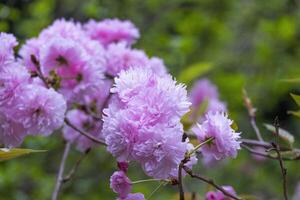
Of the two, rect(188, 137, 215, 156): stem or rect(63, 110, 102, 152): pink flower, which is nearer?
rect(188, 137, 215, 156): stem

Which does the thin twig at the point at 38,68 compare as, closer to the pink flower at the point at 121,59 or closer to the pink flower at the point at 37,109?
the pink flower at the point at 37,109

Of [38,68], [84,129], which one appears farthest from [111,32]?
[38,68]

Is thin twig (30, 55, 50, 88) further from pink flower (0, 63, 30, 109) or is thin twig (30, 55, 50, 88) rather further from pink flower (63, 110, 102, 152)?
pink flower (63, 110, 102, 152)

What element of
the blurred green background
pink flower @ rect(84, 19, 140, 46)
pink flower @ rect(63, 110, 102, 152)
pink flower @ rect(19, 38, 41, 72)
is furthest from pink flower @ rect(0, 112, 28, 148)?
the blurred green background

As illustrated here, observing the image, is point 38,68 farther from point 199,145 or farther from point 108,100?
point 199,145

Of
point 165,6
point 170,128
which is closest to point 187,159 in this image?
point 170,128

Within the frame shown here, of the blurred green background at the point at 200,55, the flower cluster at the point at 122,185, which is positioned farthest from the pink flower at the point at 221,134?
the blurred green background at the point at 200,55

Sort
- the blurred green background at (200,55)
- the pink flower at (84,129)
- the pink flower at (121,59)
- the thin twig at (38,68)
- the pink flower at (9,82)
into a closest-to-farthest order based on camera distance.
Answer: the pink flower at (9,82), the thin twig at (38,68), the pink flower at (121,59), the pink flower at (84,129), the blurred green background at (200,55)
